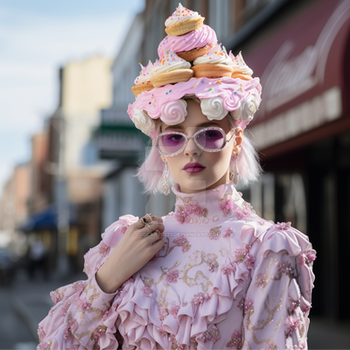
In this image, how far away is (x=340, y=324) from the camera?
26.3ft

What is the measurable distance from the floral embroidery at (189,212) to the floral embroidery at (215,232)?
0.25 feet

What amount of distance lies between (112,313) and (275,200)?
7.76 m

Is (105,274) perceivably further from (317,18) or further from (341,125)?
(317,18)

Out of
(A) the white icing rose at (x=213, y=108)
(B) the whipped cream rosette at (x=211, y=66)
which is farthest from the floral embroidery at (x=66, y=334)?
(B) the whipped cream rosette at (x=211, y=66)

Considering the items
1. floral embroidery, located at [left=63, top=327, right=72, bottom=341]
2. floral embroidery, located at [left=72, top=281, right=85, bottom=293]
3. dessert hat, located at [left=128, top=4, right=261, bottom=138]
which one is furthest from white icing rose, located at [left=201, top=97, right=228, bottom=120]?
floral embroidery, located at [left=63, top=327, right=72, bottom=341]

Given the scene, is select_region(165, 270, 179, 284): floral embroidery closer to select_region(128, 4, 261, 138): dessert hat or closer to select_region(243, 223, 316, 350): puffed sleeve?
select_region(243, 223, 316, 350): puffed sleeve

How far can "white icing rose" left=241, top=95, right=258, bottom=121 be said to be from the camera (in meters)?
2.08

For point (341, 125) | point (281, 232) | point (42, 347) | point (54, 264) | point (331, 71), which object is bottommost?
point (54, 264)

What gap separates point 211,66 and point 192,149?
33 centimetres

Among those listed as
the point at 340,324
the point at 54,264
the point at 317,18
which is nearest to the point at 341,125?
the point at 317,18

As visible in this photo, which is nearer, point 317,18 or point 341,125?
point 341,125

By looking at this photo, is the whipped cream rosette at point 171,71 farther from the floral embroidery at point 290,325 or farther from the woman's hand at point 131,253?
the floral embroidery at point 290,325

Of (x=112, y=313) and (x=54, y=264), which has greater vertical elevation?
(x=112, y=313)

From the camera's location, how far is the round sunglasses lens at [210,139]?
2061 mm
